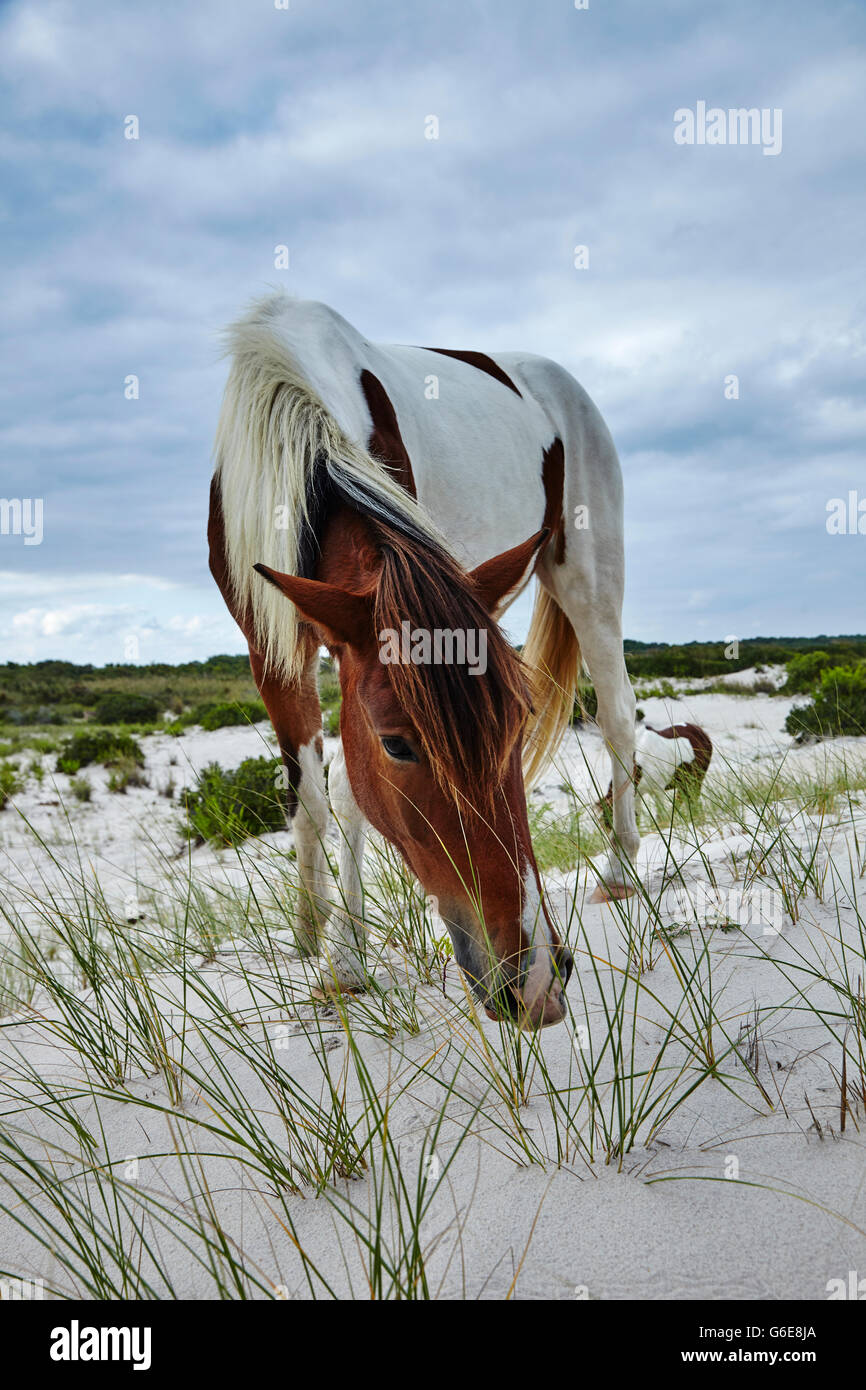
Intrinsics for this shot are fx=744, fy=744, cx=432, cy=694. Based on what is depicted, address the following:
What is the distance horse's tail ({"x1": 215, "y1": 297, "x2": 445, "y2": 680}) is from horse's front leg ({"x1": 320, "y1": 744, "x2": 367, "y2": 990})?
1.67 feet

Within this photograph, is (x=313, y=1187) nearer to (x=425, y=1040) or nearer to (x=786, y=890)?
(x=425, y=1040)

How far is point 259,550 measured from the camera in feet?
7.85

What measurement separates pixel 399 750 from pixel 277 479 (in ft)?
3.47

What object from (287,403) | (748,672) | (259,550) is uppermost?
(748,672)

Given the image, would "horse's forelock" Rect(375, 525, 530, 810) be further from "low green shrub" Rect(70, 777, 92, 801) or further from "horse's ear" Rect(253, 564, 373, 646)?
"low green shrub" Rect(70, 777, 92, 801)

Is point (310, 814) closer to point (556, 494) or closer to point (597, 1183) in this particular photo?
point (597, 1183)

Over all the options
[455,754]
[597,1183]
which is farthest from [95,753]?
[597,1183]

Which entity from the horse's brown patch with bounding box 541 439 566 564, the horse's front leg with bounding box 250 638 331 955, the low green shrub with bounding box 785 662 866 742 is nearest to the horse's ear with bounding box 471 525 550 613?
the horse's front leg with bounding box 250 638 331 955

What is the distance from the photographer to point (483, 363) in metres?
4.02

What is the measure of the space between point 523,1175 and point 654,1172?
22cm

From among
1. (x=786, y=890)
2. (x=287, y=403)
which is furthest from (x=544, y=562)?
(x=786, y=890)

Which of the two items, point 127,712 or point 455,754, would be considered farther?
Answer: point 127,712

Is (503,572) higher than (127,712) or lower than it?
lower

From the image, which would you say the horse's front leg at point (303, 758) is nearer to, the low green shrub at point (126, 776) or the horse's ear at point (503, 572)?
the horse's ear at point (503, 572)
